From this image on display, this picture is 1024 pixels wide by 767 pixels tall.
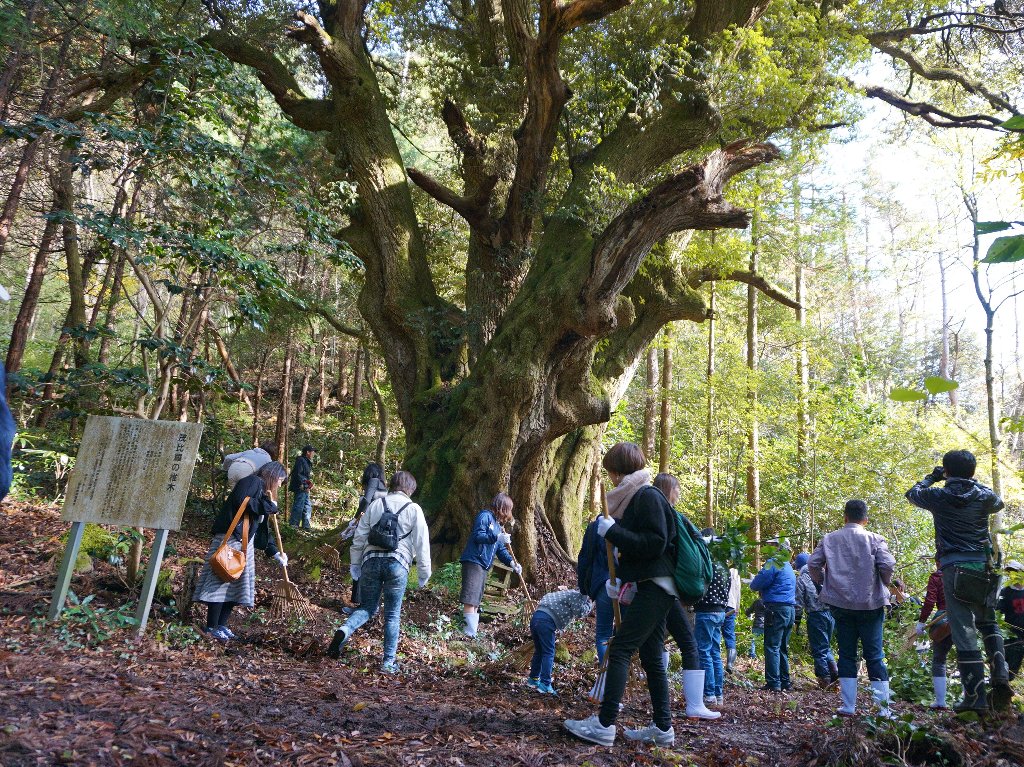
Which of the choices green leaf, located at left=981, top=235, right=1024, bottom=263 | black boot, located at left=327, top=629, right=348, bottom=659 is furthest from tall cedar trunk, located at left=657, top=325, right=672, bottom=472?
green leaf, located at left=981, top=235, right=1024, bottom=263

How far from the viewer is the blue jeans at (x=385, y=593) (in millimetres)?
5055

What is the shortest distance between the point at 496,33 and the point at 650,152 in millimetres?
3354

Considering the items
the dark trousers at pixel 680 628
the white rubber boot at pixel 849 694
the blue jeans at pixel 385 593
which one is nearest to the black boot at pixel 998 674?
the white rubber boot at pixel 849 694

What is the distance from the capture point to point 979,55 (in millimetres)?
11125

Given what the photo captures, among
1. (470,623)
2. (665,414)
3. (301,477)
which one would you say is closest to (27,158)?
(301,477)

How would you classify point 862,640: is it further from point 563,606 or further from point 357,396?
point 357,396

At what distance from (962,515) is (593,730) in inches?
120

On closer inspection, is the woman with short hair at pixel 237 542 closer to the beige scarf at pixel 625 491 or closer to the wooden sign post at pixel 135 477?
the wooden sign post at pixel 135 477

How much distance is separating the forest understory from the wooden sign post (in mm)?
695

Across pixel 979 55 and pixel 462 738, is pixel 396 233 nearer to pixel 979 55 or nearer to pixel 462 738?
pixel 462 738

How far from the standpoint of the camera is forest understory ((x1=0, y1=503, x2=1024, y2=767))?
3.04 metres

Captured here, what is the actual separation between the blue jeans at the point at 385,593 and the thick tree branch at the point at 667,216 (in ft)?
13.2

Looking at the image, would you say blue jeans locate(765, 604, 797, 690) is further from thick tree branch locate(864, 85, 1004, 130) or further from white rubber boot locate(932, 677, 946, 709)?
thick tree branch locate(864, 85, 1004, 130)

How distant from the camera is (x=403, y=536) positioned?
5.16m
